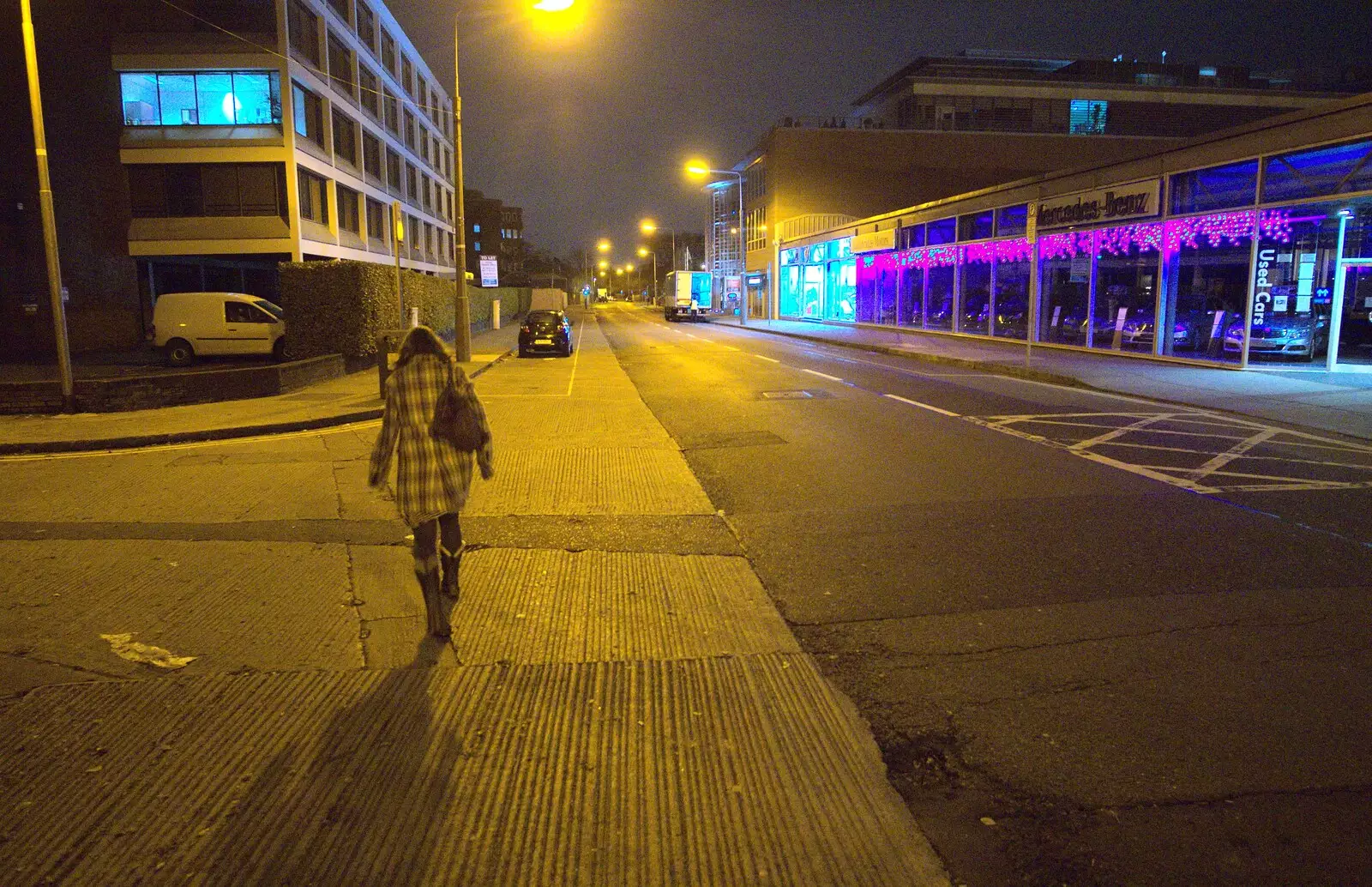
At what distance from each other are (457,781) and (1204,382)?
1725cm

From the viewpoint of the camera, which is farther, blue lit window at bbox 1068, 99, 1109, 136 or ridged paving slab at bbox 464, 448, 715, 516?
blue lit window at bbox 1068, 99, 1109, 136

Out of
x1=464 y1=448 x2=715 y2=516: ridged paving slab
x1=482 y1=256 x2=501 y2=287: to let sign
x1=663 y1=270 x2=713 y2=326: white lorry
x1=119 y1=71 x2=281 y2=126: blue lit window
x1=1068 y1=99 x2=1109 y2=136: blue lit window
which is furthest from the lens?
x1=1068 y1=99 x2=1109 y2=136: blue lit window

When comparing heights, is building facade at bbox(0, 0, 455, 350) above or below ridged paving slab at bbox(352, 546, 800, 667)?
above

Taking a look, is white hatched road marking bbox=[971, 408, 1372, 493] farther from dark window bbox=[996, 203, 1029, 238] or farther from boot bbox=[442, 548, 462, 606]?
dark window bbox=[996, 203, 1029, 238]

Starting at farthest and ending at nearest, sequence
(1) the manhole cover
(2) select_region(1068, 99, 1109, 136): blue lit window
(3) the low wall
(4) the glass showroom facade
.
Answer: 1. (2) select_region(1068, 99, 1109, 136): blue lit window
2. (4) the glass showroom facade
3. (1) the manhole cover
4. (3) the low wall

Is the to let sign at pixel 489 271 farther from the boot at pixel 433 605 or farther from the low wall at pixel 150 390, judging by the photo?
the boot at pixel 433 605

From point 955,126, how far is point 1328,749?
6340 cm

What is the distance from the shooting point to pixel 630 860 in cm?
297

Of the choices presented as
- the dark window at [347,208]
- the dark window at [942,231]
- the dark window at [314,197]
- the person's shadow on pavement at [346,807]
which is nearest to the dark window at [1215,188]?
the dark window at [942,231]

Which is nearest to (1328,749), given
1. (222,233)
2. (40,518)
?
(40,518)

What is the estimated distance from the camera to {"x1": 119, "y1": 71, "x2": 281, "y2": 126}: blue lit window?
3444 cm

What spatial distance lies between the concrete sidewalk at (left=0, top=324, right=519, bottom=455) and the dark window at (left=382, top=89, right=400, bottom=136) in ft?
127

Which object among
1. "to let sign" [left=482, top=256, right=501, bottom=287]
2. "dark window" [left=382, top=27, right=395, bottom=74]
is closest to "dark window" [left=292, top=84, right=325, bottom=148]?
"to let sign" [left=482, top=256, right=501, bottom=287]

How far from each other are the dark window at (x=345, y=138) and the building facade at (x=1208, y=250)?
28581mm
